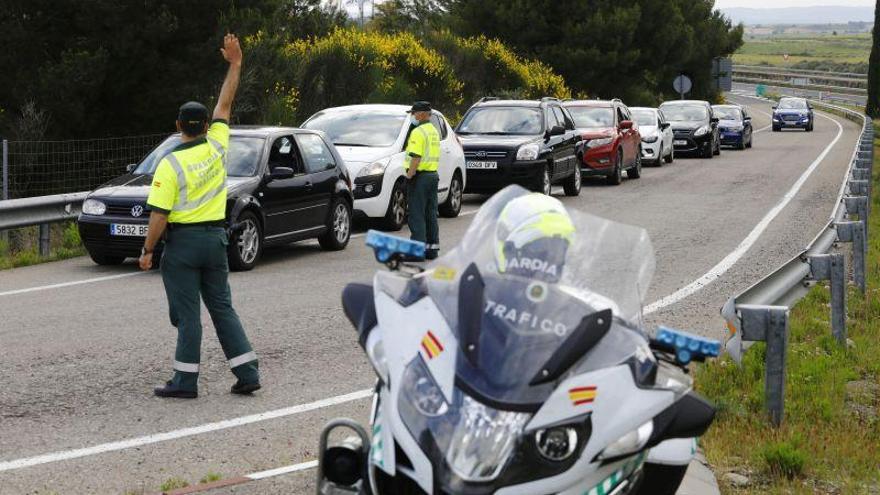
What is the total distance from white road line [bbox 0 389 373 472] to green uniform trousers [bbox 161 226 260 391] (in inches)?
20.4

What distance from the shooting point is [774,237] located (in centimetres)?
1831

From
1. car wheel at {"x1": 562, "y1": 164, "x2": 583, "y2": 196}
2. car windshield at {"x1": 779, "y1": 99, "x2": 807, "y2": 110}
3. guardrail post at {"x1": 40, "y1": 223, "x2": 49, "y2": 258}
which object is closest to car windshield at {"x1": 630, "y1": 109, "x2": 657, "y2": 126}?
car wheel at {"x1": 562, "y1": 164, "x2": 583, "y2": 196}

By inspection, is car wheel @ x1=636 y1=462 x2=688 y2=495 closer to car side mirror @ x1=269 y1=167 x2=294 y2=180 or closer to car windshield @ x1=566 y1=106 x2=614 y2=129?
car side mirror @ x1=269 y1=167 x2=294 y2=180

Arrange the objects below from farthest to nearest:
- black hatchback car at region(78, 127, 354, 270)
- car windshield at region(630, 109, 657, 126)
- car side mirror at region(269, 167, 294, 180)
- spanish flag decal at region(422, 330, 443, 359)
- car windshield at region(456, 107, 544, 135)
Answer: car windshield at region(630, 109, 657, 126) < car windshield at region(456, 107, 544, 135) < car side mirror at region(269, 167, 294, 180) < black hatchback car at region(78, 127, 354, 270) < spanish flag decal at region(422, 330, 443, 359)

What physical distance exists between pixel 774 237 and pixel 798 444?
38.4 feet

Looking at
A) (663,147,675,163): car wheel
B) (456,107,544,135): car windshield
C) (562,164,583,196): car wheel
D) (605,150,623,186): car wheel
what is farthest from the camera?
(663,147,675,163): car wheel

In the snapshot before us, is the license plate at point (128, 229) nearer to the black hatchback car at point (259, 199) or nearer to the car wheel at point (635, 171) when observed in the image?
the black hatchback car at point (259, 199)

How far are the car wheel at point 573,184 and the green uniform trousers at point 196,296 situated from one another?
17228 mm

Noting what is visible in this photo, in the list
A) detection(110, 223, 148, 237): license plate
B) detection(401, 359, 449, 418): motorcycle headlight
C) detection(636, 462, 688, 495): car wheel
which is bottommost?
detection(110, 223, 148, 237): license plate

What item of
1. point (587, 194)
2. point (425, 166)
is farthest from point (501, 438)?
point (587, 194)

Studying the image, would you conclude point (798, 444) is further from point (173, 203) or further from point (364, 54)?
point (364, 54)

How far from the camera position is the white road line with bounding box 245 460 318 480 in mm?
6491

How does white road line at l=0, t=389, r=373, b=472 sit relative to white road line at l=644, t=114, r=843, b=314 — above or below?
above

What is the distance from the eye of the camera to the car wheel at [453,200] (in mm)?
20562
